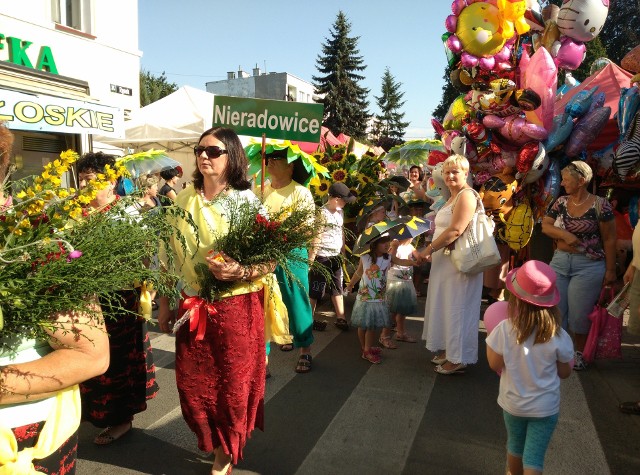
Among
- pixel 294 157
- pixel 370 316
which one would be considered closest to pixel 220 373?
pixel 294 157

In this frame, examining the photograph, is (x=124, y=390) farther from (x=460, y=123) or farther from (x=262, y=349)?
(x=460, y=123)

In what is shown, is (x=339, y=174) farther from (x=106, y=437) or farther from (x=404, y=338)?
(x=106, y=437)

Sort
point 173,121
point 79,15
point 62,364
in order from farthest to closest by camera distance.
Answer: point 79,15 < point 173,121 < point 62,364

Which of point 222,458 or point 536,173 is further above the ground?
point 536,173

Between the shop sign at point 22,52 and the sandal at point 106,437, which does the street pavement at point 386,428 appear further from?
the shop sign at point 22,52

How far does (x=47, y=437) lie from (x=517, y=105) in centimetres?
578

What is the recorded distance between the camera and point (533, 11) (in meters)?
6.79

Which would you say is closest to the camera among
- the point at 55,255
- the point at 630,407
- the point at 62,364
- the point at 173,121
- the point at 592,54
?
the point at 55,255

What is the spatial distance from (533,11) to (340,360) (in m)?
5.46

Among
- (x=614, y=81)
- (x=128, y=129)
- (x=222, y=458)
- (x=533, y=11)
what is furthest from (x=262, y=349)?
(x=128, y=129)

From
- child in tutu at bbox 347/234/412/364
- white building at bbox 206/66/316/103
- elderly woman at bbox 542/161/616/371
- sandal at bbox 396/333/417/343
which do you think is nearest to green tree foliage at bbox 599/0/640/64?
white building at bbox 206/66/316/103

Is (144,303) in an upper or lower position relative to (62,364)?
lower

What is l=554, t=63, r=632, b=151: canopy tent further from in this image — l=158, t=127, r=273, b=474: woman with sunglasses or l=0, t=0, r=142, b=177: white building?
l=0, t=0, r=142, b=177: white building

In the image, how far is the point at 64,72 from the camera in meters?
12.8
